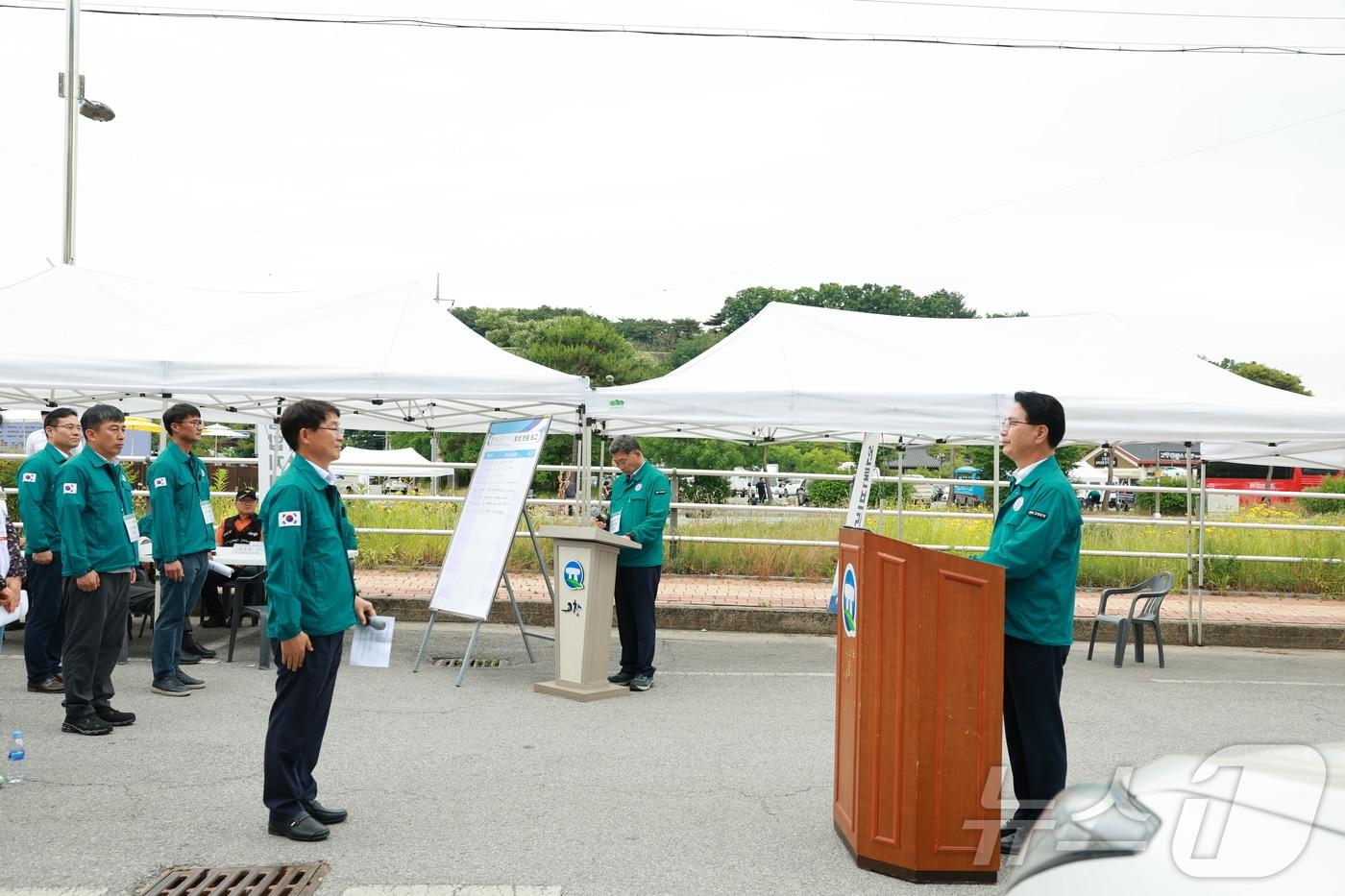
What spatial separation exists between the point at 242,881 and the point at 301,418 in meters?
1.91

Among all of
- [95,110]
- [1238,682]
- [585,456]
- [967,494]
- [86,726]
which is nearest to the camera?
[86,726]

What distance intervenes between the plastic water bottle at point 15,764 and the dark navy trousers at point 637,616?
4.24 metres

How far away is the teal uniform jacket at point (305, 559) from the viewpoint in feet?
15.5

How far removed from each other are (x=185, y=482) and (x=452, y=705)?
8.49 ft

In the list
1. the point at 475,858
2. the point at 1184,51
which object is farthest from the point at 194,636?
the point at 1184,51

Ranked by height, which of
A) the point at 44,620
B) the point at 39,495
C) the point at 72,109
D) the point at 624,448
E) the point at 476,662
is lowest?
the point at 476,662

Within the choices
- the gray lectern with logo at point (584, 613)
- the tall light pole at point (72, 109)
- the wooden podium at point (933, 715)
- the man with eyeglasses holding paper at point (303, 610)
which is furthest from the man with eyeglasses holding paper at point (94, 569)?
the tall light pole at point (72, 109)

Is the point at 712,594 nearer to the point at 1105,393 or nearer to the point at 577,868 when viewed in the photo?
the point at 1105,393

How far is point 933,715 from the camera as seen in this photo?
433 cm

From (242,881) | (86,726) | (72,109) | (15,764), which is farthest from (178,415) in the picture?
(72,109)

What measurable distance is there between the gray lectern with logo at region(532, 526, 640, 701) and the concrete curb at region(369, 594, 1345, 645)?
3299mm

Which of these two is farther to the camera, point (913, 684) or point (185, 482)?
point (185, 482)

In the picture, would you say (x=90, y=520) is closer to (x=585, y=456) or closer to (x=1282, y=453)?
(x=585, y=456)

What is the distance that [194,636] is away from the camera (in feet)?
34.6
